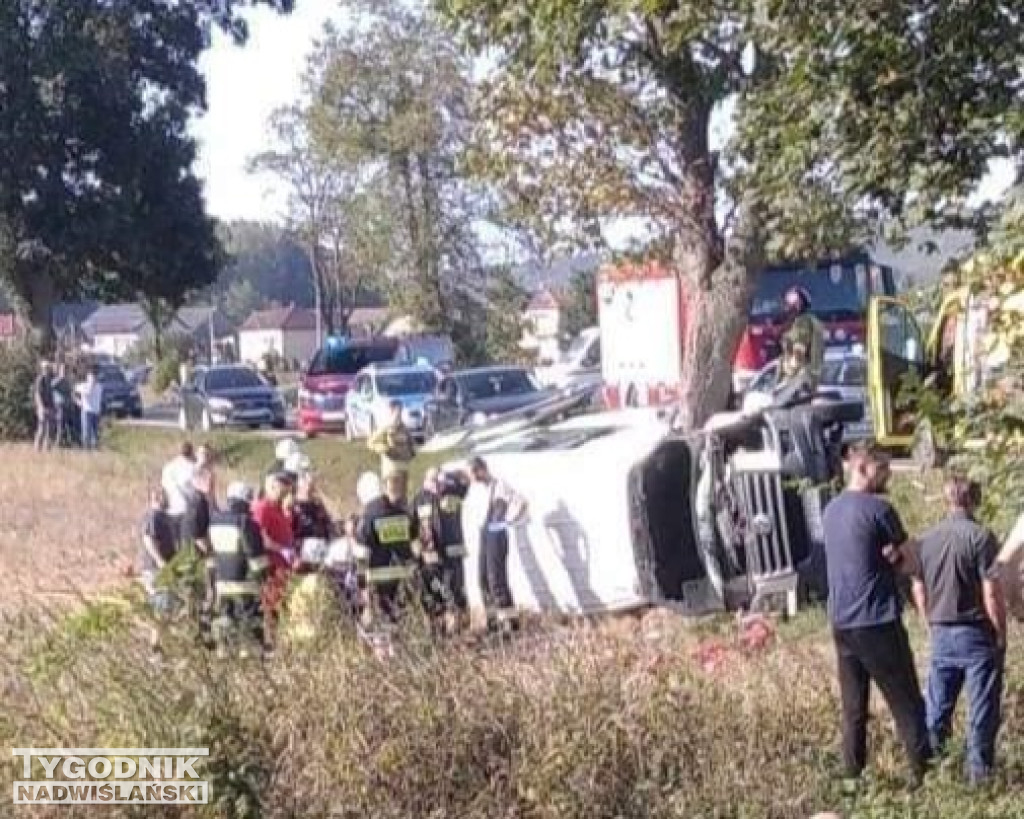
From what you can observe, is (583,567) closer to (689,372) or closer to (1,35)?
(689,372)

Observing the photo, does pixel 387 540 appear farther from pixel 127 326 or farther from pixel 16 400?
pixel 127 326

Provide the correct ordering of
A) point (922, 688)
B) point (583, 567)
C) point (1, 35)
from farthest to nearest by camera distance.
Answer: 1. point (1, 35)
2. point (583, 567)
3. point (922, 688)

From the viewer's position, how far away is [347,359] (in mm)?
44281

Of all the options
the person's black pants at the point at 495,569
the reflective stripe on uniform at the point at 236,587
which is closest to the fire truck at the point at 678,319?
the person's black pants at the point at 495,569

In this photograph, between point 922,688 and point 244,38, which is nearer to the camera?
point 922,688

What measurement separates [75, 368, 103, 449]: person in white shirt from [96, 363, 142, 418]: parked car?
11.7m

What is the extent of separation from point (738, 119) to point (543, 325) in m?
63.9

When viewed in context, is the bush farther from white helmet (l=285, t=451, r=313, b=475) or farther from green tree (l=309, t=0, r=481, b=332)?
white helmet (l=285, t=451, r=313, b=475)

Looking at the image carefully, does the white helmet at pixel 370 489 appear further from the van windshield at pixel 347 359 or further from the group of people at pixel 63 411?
the van windshield at pixel 347 359

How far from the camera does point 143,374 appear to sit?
84.8 m

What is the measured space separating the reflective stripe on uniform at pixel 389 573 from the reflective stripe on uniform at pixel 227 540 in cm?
83

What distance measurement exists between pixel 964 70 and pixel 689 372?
13.0 meters

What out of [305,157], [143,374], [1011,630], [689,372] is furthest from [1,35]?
[143,374]

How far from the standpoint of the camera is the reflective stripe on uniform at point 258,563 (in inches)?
505
